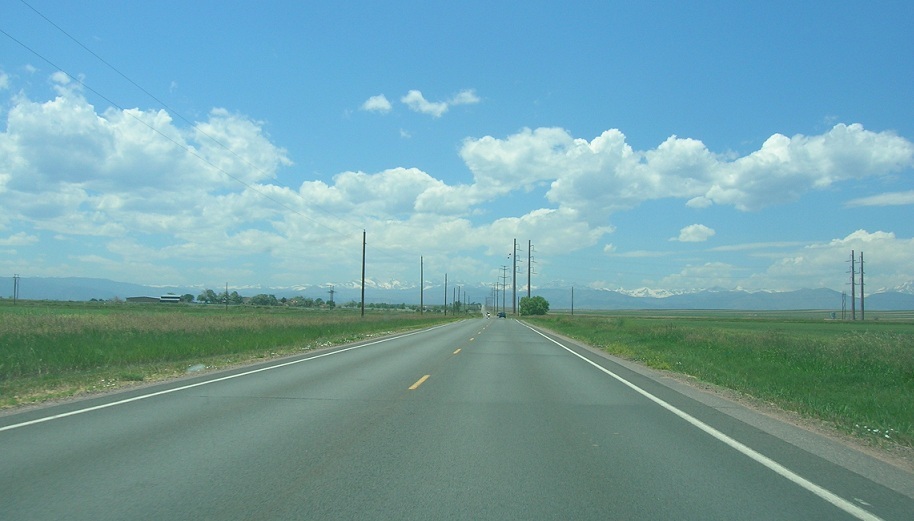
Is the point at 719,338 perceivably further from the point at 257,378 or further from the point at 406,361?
the point at 257,378

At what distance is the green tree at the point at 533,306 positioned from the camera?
158m

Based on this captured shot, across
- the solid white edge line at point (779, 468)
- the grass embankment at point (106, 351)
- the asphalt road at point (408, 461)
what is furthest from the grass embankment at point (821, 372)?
the grass embankment at point (106, 351)

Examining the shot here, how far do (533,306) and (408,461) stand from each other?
161106 millimetres

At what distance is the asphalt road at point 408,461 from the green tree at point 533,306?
144400 millimetres

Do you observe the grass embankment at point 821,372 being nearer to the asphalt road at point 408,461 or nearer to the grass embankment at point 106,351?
the asphalt road at point 408,461

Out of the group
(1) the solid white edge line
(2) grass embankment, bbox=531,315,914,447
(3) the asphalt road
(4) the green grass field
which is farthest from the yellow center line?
(2) grass embankment, bbox=531,315,914,447

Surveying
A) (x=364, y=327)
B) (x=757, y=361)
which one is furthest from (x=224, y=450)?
(x=364, y=327)

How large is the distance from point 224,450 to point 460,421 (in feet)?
12.5

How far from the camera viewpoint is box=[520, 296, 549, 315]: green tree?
519 feet

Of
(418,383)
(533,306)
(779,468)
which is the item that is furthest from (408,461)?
(533,306)

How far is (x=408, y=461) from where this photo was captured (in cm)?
812

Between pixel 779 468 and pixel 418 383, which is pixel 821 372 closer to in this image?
pixel 418 383

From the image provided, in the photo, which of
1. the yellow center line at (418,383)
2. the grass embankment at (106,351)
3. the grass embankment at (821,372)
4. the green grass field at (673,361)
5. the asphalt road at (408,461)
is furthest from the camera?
the grass embankment at (106,351)

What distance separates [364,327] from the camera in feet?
173
